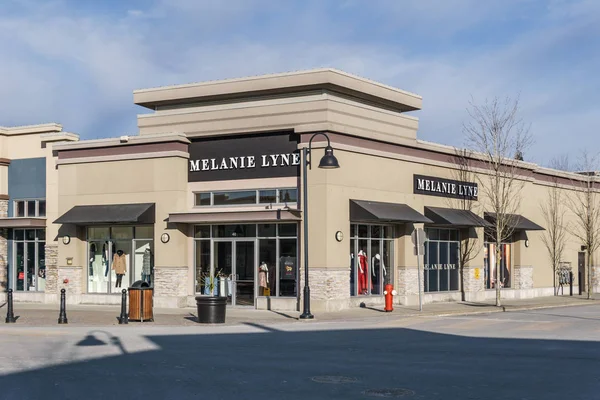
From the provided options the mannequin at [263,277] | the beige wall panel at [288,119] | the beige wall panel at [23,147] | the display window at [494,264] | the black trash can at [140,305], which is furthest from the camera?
the display window at [494,264]

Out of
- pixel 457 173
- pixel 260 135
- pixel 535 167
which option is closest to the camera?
pixel 260 135

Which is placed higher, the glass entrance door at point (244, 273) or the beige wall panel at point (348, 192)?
the beige wall panel at point (348, 192)

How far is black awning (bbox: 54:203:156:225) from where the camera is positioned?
105 ft

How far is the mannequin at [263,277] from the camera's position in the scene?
30.9 meters

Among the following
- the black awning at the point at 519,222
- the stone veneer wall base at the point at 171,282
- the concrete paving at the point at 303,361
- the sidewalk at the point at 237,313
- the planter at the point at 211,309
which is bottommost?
the sidewalk at the point at 237,313

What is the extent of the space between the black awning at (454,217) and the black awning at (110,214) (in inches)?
437

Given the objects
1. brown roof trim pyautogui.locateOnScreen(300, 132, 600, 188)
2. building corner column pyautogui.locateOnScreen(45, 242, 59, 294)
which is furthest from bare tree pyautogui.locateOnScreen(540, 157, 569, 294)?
building corner column pyautogui.locateOnScreen(45, 242, 59, 294)

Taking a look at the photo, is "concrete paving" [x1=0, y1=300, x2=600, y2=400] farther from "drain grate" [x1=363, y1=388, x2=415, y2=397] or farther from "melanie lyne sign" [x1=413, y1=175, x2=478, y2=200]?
"melanie lyne sign" [x1=413, y1=175, x2=478, y2=200]

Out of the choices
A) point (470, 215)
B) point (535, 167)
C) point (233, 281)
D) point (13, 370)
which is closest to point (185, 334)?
point (13, 370)

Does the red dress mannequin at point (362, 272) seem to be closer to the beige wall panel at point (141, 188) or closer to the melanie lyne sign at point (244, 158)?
the melanie lyne sign at point (244, 158)

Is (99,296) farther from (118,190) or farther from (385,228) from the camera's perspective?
(385,228)

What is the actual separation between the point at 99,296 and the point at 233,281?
6.04 meters

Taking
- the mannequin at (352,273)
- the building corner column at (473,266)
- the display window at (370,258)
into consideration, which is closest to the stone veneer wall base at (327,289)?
the mannequin at (352,273)

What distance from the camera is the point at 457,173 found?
3662 centimetres
